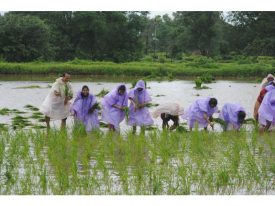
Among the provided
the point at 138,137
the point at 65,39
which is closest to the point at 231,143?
the point at 138,137

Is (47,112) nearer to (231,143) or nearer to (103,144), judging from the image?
(103,144)

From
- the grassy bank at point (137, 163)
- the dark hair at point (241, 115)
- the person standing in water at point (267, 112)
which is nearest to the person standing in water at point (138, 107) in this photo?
the grassy bank at point (137, 163)

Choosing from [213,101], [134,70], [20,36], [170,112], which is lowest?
[134,70]

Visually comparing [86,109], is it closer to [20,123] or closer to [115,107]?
[115,107]

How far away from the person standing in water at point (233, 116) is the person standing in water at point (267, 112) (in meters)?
0.50

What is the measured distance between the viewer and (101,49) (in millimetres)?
49438

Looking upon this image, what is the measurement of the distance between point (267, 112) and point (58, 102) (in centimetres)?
393

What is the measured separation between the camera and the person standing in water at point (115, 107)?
11.3m

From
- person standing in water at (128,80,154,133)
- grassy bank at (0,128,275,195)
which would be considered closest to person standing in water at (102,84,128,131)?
person standing in water at (128,80,154,133)

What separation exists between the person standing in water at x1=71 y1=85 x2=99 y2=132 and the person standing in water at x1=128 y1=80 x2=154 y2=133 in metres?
0.69

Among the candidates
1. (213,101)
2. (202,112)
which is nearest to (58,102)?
(202,112)

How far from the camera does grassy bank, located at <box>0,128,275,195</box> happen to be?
682 cm

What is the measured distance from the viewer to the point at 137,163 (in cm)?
836
